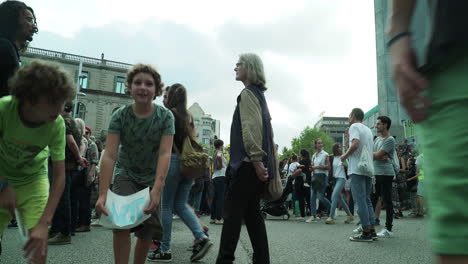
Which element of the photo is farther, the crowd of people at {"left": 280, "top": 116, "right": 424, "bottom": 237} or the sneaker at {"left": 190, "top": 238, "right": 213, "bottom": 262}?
the crowd of people at {"left": 280, "top": 116, "right": 424, "bottom": 237}

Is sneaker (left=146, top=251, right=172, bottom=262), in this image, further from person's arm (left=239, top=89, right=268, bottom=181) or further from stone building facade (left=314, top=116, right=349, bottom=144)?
stone building facade (left=314, top=116, right=349, bottom=144)

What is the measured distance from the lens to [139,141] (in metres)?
3.08

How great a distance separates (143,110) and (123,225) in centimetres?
98

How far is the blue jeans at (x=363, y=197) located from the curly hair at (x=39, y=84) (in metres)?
5.12

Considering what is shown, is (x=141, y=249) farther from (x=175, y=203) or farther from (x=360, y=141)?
(x=360, y=141)

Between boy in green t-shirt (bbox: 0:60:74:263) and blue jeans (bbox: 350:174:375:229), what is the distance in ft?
16.4

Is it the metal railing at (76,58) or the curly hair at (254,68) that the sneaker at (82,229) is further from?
the metal railing at (76,58)

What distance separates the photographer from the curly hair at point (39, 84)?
7.20 ft

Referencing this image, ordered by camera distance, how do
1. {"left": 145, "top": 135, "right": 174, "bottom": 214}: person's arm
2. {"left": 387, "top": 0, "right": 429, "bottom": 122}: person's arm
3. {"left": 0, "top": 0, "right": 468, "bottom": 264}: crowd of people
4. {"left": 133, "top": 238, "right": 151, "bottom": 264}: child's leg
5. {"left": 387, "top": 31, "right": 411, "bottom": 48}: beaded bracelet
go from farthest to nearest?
{"left": 133, "top": 238, "right": 151, "bottom": 264}: child's leg
{"left": 145, "top": 135, "right": 174, "bottom": 214}: person's arm
{"left": 387, "top": 31, "right": 411, "bottom": 48}: beaded bracelet
{"left": 387, "top": 0, "right": 429, "bottom": 122}: person's arm
{"left": 0, "top": 0, "right": 468, "bottom": 264}: crowd of people

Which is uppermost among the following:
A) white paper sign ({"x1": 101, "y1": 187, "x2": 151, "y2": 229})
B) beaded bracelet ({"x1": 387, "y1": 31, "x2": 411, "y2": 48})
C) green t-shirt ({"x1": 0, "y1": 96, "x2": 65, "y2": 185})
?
beaded bracelet ({"x1": 387, "y1": 31, "x2": 411, "y2": 48})

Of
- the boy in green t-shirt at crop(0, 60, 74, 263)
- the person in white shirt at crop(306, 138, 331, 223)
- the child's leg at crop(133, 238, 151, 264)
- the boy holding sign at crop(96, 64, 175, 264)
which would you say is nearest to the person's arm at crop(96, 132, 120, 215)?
the boy holding sign at crop(96, 64, 175, 264)

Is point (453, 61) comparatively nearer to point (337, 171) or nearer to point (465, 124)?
point (465, 124)

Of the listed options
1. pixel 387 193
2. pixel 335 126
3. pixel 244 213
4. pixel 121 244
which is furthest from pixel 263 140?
pixel 335 126

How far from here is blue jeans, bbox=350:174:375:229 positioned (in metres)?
6.14
